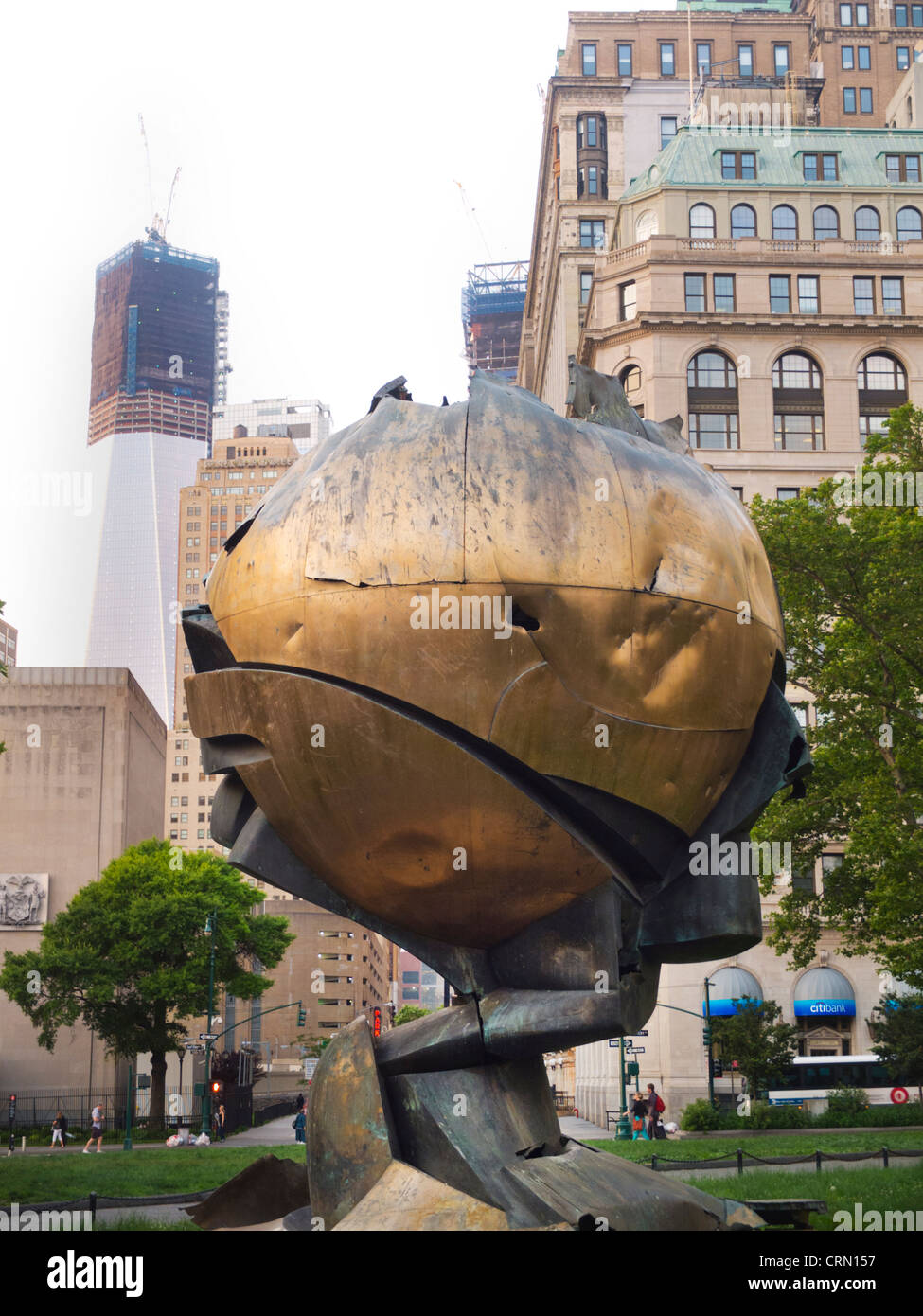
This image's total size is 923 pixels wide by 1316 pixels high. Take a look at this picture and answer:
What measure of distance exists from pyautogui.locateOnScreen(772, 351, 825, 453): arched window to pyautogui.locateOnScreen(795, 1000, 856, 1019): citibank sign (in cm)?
2095

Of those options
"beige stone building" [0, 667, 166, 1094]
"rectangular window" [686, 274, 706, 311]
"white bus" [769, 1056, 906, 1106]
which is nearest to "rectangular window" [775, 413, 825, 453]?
"rectangular window" [686, 274, 706, 311]

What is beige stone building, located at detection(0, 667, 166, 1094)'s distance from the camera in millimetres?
62094

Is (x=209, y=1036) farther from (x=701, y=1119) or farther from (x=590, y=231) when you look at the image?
(x=590, y=231)

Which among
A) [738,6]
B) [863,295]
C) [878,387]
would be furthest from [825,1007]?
[738,6]

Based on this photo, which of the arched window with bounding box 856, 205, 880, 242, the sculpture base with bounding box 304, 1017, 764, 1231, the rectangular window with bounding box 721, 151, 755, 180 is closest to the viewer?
the sculpture base with bounding box 304, 1017, 764, 1231

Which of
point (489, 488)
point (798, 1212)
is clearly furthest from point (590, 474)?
point (798, 1212)

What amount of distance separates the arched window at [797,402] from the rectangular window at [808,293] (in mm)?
1910

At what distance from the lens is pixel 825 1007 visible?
171 feet

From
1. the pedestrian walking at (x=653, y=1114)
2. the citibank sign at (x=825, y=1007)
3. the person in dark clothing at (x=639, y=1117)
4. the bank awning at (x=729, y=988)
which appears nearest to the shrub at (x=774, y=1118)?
the pedestrian walking at (x=653, y=1114)

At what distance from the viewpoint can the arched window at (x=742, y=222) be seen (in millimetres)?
59531

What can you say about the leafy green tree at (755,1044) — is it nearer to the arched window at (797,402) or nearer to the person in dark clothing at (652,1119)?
the person in dark clothing at (652,1119)

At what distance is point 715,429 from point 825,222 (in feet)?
34.3

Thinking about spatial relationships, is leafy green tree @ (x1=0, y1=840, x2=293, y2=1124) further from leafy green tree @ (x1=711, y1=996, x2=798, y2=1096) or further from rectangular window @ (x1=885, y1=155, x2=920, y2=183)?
rectangular window @ (x1=885, y1=155, x2=920, y2=183)
